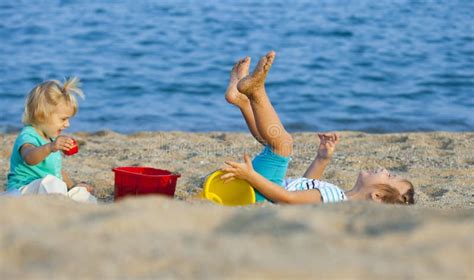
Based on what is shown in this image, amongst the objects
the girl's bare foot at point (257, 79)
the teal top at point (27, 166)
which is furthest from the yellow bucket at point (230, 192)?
the teal top at point (27, 166)

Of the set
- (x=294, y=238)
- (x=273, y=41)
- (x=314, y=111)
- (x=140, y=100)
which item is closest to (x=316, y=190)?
(x=294, y=238)

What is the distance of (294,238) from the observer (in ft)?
8.46

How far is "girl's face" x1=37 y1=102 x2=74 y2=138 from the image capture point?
15.8ft

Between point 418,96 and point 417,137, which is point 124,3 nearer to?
point 418,96

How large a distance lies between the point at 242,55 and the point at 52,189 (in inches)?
315

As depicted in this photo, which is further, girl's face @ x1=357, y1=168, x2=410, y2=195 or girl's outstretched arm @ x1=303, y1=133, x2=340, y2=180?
girl's outstretched arm @ x1=303, y1=133, x2=340, y2=180

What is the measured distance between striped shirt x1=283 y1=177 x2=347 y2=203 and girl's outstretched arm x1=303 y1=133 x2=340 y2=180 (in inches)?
10.5

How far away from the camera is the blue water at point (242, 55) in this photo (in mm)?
9148

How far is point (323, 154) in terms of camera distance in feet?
16.7

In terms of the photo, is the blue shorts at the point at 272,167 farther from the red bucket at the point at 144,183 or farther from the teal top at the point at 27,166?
the teal top at the point at 27,166

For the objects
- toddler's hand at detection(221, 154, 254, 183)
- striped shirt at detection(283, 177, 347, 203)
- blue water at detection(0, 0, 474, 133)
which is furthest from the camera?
blue water at detection(0, 0, 474, 133)

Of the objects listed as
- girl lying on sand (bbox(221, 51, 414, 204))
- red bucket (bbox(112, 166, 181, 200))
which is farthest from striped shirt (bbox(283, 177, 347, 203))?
red bucket (bbox(112, 166, 181, 200))

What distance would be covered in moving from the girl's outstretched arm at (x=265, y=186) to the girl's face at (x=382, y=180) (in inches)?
13.8

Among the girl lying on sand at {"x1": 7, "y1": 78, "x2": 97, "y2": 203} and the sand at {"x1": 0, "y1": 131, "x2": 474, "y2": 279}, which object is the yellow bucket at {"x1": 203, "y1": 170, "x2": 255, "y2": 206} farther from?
the sand at {"x1": 0, "y1": 131, "x2": 474, "y2": 279}
